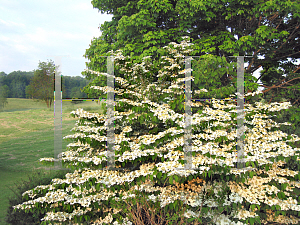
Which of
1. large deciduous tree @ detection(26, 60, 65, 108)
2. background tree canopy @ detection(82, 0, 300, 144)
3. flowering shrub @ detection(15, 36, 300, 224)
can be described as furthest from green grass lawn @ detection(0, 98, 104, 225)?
background tree canopy @ detection(82, 0, 300, 144)

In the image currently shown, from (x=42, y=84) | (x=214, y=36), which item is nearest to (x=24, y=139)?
(x=42, y=84)

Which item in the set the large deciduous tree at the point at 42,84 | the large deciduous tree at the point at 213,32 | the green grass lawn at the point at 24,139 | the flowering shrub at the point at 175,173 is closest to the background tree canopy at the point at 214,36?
the large deciduous tree at the point at 213,32

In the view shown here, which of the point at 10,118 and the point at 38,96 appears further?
the point at 10,118

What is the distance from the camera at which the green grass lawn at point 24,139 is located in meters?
7.61

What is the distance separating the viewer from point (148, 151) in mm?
3152

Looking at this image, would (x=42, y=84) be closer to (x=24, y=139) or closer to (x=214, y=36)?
(x=24, y=139)

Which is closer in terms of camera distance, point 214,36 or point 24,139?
point 214,36

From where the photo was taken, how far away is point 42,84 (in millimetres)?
9219

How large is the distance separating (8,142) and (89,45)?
7.67 metres

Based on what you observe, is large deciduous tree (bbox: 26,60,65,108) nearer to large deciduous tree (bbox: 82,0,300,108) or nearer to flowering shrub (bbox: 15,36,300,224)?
large deciduous tree (bbox: 82,0,300,108)

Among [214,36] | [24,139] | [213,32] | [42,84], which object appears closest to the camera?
[214,36]

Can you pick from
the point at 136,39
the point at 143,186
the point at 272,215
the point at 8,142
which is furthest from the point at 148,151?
the point at 8,142

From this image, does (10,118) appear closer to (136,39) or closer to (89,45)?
A: (89,45)

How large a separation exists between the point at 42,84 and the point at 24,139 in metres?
4.09
